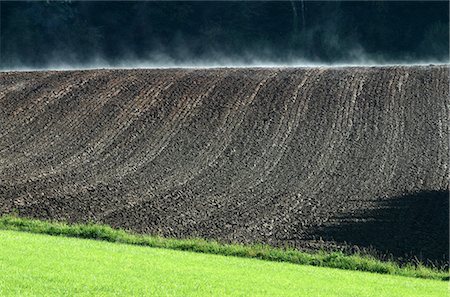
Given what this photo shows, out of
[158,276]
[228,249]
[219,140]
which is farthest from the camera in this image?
[219,140]

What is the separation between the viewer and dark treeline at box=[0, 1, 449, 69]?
77.0m

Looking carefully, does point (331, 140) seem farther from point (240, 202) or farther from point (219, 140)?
point (240, 202)

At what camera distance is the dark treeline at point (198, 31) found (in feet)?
253

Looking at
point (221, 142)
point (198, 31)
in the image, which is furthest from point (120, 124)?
point (198, 31)

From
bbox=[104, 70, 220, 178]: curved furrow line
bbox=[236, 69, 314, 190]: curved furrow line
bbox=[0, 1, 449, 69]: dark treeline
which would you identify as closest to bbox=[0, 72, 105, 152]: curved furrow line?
bbox=[104, 70, 220, 178]: curved furrow line

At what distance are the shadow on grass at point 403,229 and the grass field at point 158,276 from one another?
333 cm

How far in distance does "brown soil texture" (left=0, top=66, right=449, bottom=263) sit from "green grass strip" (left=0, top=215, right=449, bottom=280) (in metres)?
1.11

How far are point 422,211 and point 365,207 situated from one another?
1750 millimetres

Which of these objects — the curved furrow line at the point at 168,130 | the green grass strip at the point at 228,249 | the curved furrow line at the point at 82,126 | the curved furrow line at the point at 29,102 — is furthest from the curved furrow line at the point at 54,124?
the green grass strip at the point at 228,249

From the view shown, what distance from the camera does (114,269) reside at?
53.0 ft

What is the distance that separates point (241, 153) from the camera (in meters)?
37.2

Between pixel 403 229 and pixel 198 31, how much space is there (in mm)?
57604

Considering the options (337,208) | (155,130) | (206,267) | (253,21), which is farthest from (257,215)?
(253,21)

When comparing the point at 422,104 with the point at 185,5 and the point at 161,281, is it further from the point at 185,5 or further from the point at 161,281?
the point at 185,5
